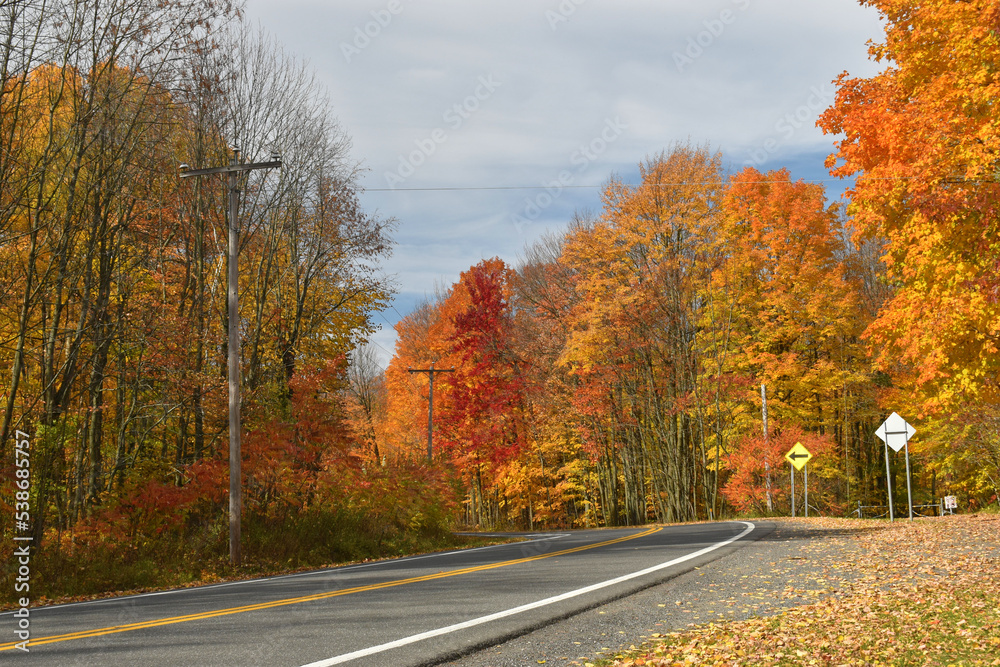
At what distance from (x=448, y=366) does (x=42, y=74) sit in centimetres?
2769

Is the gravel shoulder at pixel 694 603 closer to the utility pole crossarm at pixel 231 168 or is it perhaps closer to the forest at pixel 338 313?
the forest at pixel 338 313

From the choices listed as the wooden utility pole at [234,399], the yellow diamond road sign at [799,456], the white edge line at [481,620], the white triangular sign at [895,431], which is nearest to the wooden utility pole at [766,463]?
the yellow diamond road sign at [799,456]

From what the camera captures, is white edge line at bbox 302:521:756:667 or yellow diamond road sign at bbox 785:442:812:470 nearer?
white edge line at bbox 302:521:756:667

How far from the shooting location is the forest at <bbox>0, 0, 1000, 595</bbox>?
492 inches

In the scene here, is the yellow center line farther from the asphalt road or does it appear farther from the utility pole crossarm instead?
the utility pole crossarm

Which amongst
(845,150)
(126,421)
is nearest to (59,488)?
(126,421)

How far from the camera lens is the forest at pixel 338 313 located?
12508mm

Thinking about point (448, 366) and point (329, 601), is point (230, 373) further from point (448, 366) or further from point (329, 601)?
point (448, 366)

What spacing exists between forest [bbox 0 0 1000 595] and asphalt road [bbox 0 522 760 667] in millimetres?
4498

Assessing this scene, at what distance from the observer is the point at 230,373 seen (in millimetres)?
14188

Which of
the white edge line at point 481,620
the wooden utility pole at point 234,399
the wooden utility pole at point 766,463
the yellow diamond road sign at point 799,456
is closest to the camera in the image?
the white edge line at point 481,620

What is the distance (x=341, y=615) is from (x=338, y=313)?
1714cm

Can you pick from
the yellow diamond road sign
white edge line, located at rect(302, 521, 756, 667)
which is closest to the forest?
the yellow diamond road sign

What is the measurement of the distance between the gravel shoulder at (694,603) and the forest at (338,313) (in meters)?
4.92
